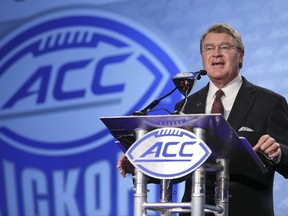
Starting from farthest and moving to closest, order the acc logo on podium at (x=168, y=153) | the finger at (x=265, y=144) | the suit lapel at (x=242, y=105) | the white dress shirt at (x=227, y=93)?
1. the white dress shirt at (x=227, y=93)
2. the suit lapel at (x=242, y=105)
3. the finger at (x=265, y=144)
4. the acc logo on podium at (x=168, y=153)

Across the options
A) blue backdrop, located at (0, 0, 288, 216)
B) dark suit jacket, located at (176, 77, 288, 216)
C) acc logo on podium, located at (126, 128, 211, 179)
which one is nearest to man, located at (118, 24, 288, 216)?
dark suit jacket, located at (176, 77, 288, 216)

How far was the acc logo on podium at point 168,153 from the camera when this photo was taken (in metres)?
2.40

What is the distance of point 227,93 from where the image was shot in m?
3.12

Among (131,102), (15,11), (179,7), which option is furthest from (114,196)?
(15,11)

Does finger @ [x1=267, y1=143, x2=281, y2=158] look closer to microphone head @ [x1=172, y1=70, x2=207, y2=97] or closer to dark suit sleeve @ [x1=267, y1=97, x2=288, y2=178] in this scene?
dark suit sleeve @ [x1=267, y1=97, x2=288, y2=178]

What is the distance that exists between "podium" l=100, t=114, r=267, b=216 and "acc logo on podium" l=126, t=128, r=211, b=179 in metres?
0.03

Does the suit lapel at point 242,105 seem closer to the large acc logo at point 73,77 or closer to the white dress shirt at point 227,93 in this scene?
the white dress shirt at point 227,93

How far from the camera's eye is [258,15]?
4.23m

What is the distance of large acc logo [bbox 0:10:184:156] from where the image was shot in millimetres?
4605

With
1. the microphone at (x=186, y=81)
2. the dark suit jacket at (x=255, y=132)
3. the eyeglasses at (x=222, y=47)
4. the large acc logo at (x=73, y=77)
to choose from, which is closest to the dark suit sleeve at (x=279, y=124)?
the dark suit jacket at (x=255, y=132)

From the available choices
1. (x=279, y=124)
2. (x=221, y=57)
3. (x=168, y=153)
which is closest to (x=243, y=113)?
(x=279, y=124)

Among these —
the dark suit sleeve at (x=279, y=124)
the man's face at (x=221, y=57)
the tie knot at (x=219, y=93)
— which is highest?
the man's face at (x=221, y=57)

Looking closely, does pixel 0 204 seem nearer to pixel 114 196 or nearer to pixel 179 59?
pixel 114 196

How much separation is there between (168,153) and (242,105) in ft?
2.14
